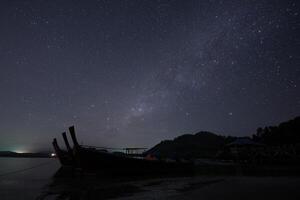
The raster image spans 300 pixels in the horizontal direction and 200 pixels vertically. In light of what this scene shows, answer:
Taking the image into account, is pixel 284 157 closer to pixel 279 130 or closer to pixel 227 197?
pixel 279 130

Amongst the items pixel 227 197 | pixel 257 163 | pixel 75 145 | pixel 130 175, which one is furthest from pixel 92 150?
pixel 257 163

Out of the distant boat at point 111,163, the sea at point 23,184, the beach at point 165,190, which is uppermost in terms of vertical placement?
the distant boat at point 111,163

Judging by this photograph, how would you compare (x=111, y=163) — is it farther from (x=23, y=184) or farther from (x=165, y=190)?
(x=165, y=190)

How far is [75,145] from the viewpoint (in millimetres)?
17859

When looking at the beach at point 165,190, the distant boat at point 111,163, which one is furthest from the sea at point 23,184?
the distant boat at point 111,163

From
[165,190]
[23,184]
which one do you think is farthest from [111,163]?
[165,190]

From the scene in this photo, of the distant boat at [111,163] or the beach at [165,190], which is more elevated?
the distant boat at [111,163]

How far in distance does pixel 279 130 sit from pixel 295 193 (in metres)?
40.7

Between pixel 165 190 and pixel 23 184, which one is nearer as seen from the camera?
pixel 165 190

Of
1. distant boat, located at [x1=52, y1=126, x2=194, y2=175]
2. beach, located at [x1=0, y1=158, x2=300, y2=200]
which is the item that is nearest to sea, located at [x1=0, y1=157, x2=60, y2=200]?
beach, located at [x1=0, y1=158, x2=300, y2=200]

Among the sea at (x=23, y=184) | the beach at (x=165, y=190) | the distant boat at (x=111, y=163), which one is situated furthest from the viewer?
the distant boat at (x=111, y=163)

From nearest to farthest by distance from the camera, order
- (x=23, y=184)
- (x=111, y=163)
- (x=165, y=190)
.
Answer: (x=165, y=190) → (x=23, y=184) → (x=111, y=163)

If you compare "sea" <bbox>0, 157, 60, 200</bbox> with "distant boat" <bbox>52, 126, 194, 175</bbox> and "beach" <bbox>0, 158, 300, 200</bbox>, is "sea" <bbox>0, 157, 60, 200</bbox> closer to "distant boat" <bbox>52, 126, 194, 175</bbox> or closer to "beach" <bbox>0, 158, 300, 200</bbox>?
"beach" <bbox>0, 158, 300, 200</bbox>

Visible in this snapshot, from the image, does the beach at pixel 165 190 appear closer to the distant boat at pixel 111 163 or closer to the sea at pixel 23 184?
the sea at pixel 23 184
